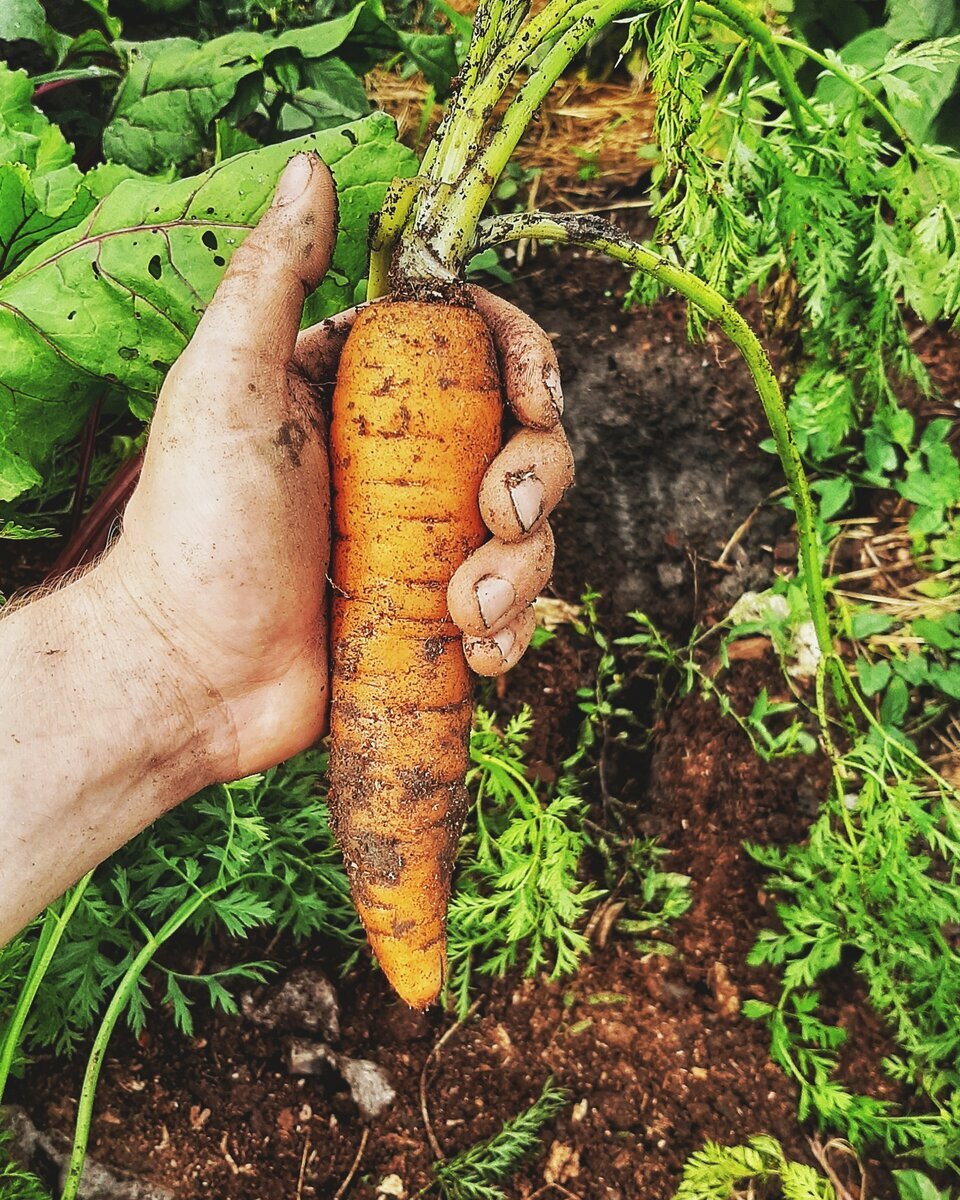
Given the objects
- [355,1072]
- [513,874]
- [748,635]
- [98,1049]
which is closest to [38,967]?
[98,1049]

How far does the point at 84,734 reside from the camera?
159 cm

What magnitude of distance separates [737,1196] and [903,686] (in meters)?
1.24

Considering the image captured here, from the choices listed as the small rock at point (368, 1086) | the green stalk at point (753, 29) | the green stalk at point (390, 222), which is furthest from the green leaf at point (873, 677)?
the green stalk at point (390, 222)

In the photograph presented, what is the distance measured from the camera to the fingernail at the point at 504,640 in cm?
162

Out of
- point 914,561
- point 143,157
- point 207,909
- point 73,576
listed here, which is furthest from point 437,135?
point 914,561

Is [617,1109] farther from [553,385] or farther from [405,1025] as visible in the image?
[553,385]

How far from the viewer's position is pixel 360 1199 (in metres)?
1.96

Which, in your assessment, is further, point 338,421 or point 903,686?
point 903,686

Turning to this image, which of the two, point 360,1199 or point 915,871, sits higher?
point 915,871

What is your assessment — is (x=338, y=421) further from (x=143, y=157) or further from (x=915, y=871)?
(x=915, y=871)

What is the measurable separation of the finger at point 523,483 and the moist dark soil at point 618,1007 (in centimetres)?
103

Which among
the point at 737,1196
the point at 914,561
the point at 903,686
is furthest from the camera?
the point at 914,561

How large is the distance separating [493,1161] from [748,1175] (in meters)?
0.51

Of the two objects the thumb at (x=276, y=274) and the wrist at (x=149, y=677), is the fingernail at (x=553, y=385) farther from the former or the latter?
the wrist at (x=149, y=677)
